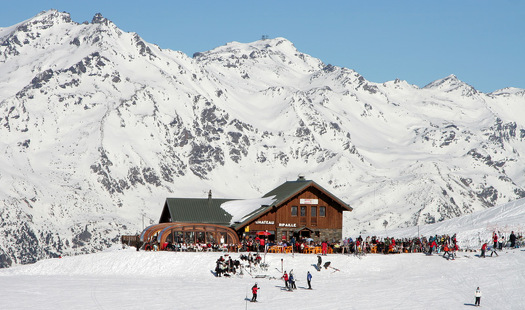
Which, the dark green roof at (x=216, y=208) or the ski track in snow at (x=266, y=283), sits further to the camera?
the dark green roof at (x=216, y=208)

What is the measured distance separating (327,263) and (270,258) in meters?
4.53

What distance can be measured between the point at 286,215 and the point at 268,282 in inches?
698

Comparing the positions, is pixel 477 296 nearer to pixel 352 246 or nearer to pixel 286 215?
pixel 352 246

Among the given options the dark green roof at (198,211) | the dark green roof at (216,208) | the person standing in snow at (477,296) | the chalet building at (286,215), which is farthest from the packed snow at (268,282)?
the dark green roof at (198,211)

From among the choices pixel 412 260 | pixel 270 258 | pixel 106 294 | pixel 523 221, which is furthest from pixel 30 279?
pixel 523 221

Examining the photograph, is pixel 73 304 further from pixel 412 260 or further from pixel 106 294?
pixel 412 260

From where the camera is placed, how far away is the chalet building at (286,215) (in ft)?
238

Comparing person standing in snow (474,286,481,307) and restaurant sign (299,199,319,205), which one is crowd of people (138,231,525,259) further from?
person standing in snow (474,286,481,307)

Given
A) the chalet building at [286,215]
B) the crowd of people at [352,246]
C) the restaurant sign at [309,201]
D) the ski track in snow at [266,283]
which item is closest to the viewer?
the ski track in snow at [266,283]

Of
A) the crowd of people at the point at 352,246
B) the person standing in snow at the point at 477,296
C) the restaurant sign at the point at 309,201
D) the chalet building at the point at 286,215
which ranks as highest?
the restaurant sign at the point at 309,201

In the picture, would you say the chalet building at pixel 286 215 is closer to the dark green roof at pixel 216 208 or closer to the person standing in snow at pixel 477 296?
the dark green roof at pixel 216 208

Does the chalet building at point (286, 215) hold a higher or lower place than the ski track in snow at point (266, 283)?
higher

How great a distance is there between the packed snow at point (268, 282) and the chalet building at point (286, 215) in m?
10.3

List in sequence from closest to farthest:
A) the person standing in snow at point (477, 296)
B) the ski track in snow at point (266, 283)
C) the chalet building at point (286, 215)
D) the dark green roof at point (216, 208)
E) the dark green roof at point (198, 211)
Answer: the person standing in snow at point (477, 296) < the ski track in snow at point (266, 283) < the chalet building at point (286, 215) < the dark green roof at point (216, 208) < the dark green roof at point (198, 211)
